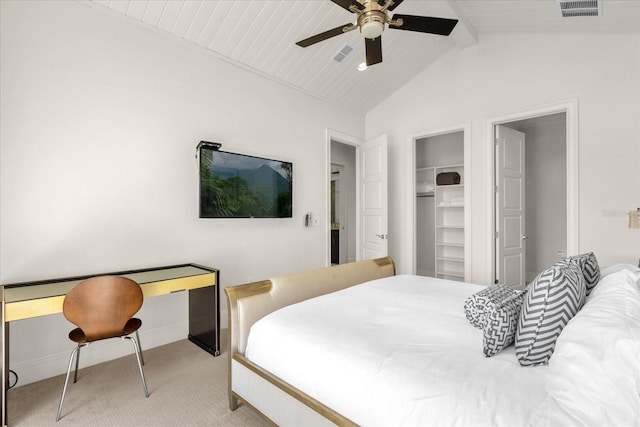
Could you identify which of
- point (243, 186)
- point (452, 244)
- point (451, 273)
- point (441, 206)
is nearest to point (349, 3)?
point (243, 186)

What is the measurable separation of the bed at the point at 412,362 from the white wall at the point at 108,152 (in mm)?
1497

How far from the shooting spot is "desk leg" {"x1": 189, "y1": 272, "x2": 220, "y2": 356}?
2719mm

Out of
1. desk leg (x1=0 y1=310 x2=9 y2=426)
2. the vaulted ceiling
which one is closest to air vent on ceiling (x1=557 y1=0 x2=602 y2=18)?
the vaulted ceiling

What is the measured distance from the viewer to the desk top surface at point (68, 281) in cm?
200

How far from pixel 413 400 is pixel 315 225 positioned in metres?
3.32

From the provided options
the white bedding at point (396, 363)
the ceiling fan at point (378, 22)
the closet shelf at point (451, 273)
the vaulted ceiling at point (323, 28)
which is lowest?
the closet shelf at point (451, 273)

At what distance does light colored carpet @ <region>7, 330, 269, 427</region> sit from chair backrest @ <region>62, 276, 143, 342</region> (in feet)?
1.44

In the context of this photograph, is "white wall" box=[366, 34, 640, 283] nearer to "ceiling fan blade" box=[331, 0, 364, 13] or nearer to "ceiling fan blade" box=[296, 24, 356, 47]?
"ceiling fan blade" box=[296, 24, 356, 47]

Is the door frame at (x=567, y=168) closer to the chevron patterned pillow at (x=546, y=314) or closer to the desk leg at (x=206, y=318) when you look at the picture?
the chevron patterned pillow at (x=546, y=314)

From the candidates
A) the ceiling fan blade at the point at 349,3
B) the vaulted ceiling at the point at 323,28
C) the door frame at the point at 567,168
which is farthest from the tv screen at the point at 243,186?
the door frame at the point at 567,168

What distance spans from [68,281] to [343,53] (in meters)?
3.44

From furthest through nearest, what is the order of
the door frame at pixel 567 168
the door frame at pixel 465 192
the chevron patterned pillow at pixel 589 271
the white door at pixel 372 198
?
the white door at pixel 372 198
the door frame at pixel 465 192
the door frame at pixel 567 168
the chevron patterned pillow at pixel 589 271

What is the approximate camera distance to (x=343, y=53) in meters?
3.73

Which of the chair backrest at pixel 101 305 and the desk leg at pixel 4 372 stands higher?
the chair backrest at pixel 101 305
